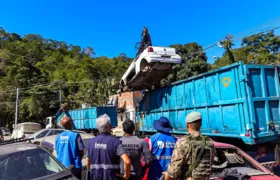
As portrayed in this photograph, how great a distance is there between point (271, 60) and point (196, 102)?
2721 centimetres

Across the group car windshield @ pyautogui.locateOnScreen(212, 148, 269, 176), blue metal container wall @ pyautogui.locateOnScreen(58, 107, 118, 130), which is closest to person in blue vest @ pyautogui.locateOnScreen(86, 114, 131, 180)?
car windshield @ pyautogui.locateOnScreen(212, 148, 269, 176)

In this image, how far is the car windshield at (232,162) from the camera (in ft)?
11.1

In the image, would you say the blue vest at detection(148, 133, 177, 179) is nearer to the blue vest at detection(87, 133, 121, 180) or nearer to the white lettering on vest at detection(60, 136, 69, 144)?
the blue vest at detection(87, 133, 121, 180)

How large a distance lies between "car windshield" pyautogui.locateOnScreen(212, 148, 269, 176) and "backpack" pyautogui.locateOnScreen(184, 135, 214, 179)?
1175 millimetres

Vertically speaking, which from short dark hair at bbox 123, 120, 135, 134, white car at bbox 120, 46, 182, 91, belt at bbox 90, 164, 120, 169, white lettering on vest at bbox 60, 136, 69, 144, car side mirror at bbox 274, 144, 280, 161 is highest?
white car at bbox 120, 46, 182, 91

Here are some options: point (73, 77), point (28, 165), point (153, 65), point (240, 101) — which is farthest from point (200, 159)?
point (73, 77)

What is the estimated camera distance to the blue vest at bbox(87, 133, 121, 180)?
2883 millimetres

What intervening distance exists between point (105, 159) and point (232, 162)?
2.05m

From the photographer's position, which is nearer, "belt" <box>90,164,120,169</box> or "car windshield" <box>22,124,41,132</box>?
"belt" <box>90,164,120,169</box>

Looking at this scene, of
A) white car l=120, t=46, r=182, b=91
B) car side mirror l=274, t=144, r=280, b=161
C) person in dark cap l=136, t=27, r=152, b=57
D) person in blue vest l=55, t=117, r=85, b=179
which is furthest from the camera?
person in dark cap l=136, t=27, r=152, b=57

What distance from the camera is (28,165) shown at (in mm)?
3168

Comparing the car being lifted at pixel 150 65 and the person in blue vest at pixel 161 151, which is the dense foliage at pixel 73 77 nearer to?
the car being lifted at pixel 150 65

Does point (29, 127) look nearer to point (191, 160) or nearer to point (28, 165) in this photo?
point (28, 165)

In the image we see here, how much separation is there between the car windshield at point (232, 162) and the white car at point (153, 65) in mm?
4813
